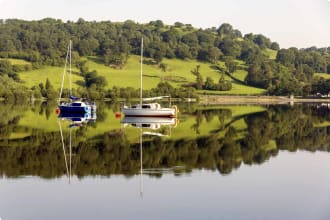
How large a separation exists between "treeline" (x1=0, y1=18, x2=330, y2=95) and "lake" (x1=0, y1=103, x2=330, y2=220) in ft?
274

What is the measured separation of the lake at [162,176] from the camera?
15.9 metres

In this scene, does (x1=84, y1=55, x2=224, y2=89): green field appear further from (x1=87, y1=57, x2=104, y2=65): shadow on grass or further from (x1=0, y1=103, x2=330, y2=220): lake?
(x1=0, y1=103, x2=330, y2=220): lake

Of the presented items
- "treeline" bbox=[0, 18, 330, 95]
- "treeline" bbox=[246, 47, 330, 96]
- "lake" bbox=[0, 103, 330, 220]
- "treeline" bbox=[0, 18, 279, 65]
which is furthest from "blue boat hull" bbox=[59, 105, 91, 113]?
"treeline" bbox=[246, 47, 330, 96]

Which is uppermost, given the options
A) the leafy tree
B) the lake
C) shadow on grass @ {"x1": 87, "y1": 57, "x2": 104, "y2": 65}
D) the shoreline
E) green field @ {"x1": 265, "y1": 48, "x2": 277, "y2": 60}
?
green field @ {"x1": 265, "y1": 48, "x2": 277, "y2": 60}

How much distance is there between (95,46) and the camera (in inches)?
5620

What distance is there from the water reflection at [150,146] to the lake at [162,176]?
48 mm

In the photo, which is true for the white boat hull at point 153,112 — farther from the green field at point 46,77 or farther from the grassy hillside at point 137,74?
the grassy hillside at point 137,74

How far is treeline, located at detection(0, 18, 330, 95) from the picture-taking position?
12675 centimetres

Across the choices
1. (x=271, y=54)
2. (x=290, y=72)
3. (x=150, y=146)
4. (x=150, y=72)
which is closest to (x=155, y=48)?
(x=150, y=72)

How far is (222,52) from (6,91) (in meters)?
73.3

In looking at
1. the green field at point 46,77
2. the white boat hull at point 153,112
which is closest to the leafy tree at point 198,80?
the green field at point 46,77

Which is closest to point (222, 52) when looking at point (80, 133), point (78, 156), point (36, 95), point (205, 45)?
point (205, 45)

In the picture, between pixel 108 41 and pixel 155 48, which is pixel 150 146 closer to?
pixel 155 48

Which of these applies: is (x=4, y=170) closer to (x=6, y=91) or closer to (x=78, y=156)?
(x=78, y=156)
